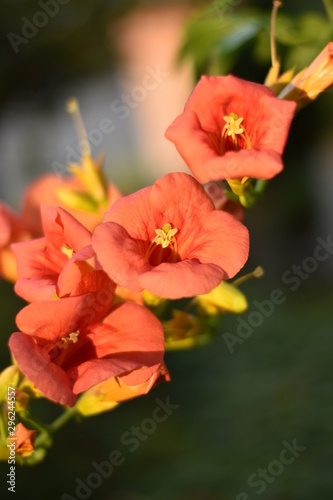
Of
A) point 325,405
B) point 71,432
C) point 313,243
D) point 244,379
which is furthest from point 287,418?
point 313,243

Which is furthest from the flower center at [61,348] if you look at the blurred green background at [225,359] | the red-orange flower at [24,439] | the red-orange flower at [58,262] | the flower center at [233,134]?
the blurred green background at [225,359]

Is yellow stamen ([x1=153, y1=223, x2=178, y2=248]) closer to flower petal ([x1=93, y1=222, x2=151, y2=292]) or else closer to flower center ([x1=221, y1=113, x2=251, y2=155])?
flower petal ([x1=93, y1=222, x2=151, y2=292])

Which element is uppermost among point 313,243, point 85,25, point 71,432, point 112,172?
point 85,25

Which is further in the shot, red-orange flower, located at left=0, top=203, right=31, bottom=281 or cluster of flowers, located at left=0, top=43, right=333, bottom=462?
red-orange flower, located at left=0, top=203, right=31, bottom=281

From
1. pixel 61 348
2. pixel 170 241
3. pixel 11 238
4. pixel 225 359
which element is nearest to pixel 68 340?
pixel 61 348

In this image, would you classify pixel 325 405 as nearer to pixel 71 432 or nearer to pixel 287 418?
pixel 287 418

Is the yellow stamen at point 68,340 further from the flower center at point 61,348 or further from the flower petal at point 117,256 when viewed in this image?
the flower petal at point 117,256

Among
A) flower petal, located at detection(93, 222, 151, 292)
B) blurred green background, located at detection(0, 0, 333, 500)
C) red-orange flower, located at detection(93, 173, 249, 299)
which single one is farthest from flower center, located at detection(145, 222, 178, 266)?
blurred green background, located at detection(0, 0, 333, 500)
